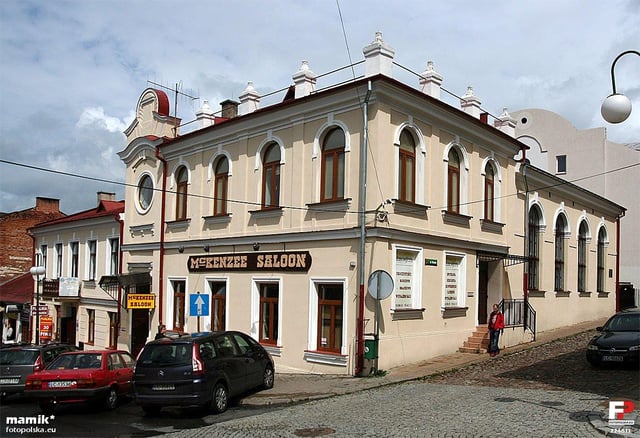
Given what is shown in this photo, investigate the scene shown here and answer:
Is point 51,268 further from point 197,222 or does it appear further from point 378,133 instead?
point 378,133

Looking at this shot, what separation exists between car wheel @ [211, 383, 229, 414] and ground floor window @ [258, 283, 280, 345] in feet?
20.4

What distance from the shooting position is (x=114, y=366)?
15234 mm

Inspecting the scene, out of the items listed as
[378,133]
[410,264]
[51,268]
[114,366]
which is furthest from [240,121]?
[51,268]

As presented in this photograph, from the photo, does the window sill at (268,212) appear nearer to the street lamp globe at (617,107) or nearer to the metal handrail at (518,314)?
the metal handrail at (518,314)

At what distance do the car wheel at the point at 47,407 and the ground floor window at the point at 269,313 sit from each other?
6.97m

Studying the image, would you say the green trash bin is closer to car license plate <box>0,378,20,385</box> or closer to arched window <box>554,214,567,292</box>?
car license plate <box>0,378,20,385</box>

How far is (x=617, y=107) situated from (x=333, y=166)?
9.31 m

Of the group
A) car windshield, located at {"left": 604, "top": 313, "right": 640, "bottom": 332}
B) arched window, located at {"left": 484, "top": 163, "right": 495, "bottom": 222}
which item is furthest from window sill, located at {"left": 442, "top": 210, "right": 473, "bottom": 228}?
car windshield, located at {"left": 604, "top": 313, "right": 640, "bottom": 332}

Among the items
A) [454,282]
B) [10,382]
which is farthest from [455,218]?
[10,382]

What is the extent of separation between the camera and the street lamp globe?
9.97 metres

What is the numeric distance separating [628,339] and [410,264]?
5743mm

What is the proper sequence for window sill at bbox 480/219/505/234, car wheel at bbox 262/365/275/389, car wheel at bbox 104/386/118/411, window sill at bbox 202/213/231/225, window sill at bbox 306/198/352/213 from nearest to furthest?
car wheel at bbox 104/386/118/411, car wheel at bbox 262/365/275/389, window sill at bbox 306/198/352/213, window sill at bbox 480/219/505/234, window sill at bbox 202/213/231/225

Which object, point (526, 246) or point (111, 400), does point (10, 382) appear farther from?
point (526, 246)

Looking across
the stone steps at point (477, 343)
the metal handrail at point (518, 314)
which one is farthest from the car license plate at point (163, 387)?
the metal handrail at point (518, 314)
